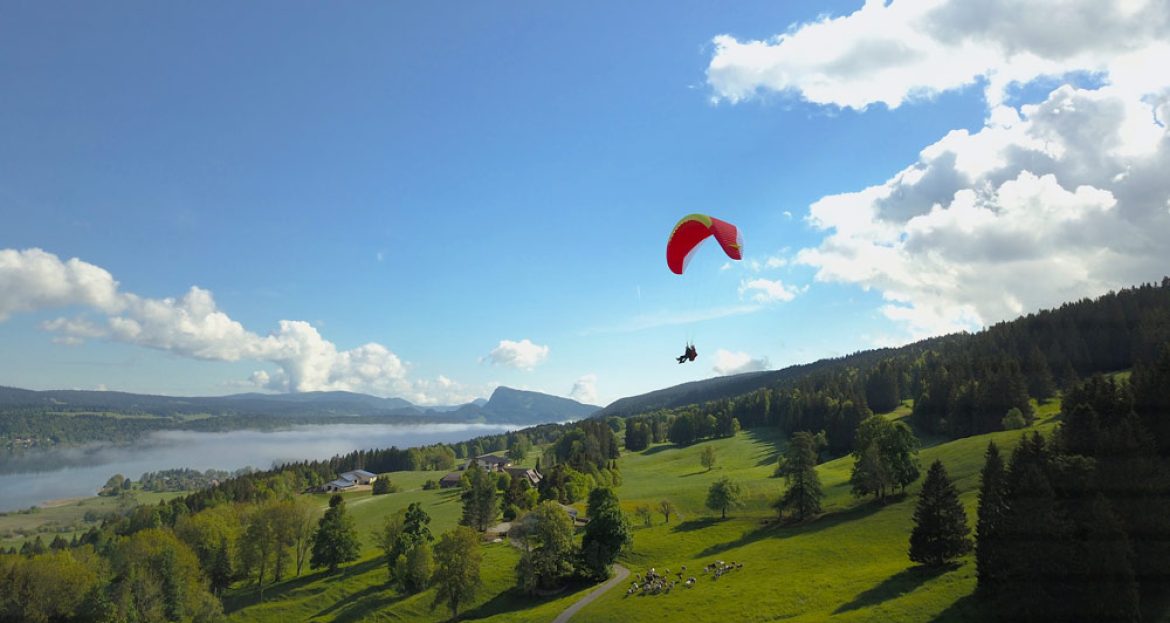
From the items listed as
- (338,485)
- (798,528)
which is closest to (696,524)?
(798,528)

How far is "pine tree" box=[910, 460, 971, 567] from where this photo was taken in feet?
160

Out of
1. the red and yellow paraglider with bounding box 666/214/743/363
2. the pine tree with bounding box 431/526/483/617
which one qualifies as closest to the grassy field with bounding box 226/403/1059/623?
the pine tree with bounding box 431/526/483/617

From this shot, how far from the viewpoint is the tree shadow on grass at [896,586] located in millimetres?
44438

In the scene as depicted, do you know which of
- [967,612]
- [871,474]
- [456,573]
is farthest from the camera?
[871,474]

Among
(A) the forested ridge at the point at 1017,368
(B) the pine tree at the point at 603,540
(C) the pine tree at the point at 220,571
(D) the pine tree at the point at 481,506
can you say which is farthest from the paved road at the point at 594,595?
(A) the forested ridge at the point at 1017,368

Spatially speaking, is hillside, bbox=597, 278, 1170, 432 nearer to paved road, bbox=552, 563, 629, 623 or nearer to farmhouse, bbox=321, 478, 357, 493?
paved road, bbox=552, 563, 629, 623

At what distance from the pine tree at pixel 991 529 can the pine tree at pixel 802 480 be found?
105 feet

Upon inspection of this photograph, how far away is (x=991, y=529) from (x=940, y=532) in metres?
7.87

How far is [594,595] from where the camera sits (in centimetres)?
6316

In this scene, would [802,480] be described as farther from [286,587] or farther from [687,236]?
[286,587]

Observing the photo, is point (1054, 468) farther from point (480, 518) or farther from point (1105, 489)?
point (480, 518)

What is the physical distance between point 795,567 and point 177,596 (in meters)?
77.8

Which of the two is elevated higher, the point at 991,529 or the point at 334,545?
the point at 991,529

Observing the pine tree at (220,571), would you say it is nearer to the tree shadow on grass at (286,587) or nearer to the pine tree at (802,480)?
the tree shadow on grass at (286,587)
